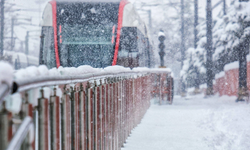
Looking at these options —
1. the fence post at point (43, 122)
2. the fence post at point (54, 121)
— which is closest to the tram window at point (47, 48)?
the fence post at point (54, 121)

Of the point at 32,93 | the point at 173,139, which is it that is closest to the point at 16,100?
the point at 32,93

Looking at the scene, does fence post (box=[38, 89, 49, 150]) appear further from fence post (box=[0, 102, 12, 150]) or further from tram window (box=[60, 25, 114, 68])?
tram window (box=[60, 25, 114, 68])

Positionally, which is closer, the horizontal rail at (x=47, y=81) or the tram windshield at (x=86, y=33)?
the horizontal rail at (x=47, y=81)

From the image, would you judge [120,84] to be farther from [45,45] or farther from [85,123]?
[45,45]

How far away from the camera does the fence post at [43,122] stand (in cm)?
192

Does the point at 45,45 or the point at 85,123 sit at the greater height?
the point at 45,45

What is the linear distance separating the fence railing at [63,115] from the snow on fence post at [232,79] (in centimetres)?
1552

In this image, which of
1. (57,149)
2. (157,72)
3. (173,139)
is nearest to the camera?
(57,149)

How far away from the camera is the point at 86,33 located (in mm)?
12180

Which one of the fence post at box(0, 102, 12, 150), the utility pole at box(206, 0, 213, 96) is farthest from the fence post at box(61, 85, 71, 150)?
the utility pole at box(206, 0, 213, 96)

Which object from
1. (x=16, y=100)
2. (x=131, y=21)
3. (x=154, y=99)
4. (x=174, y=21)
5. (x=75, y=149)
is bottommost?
(x=154, y=99)

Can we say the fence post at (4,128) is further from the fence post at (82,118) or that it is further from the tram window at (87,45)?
the tram window at (87,45)

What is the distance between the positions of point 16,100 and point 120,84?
3526 millimetres

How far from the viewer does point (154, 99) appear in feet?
49.5
